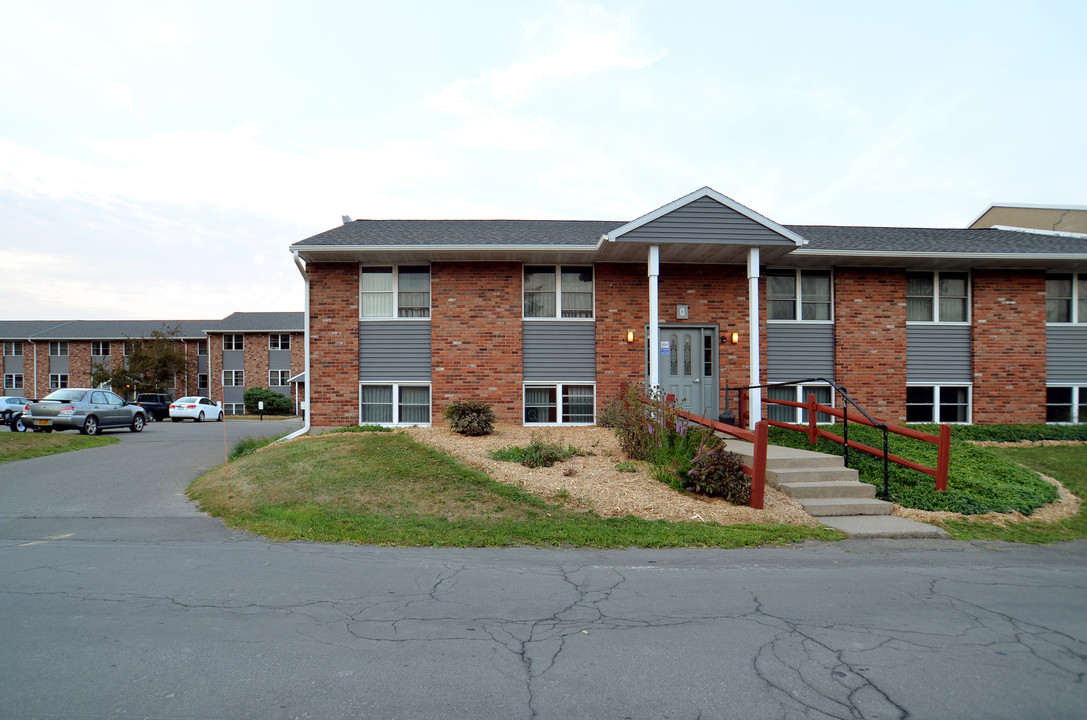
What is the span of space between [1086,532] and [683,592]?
631 cm

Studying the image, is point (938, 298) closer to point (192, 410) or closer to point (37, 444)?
point (37, 444)

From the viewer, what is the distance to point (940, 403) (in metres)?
15.5

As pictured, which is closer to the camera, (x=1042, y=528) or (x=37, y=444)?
(x=1042, y=528)

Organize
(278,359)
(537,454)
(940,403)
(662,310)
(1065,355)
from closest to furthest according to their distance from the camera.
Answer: (537,454), (662,310), (940,403), (1065,355), (278,359)

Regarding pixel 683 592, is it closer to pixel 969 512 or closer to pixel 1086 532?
pixel 969 512

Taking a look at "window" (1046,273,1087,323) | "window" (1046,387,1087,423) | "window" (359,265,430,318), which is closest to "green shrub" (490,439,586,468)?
"window" (359,265,430,318)

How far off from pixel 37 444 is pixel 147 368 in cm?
2885

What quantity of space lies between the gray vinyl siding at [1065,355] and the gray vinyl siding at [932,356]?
2.32 metres

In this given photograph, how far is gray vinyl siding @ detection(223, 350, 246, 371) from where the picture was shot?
45.7 meters

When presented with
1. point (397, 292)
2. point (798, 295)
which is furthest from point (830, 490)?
point (397, 292)

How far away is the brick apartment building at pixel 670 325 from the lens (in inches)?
571

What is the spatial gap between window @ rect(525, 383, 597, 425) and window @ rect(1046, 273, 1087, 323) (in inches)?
487

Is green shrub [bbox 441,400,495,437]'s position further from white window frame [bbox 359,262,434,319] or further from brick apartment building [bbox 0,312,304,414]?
brick apartment building [bbox 0,312,304,414]

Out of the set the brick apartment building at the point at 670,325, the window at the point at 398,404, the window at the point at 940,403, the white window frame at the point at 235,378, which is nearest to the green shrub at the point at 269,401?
the white window frame at the point at 235,378
